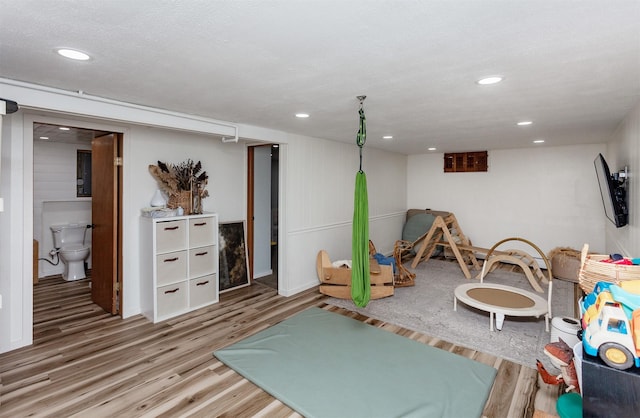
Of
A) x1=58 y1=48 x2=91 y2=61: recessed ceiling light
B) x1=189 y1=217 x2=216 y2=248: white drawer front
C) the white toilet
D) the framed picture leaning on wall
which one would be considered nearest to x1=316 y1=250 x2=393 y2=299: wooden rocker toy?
the framed picture leaning on wall

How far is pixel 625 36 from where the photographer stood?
5.28 ft

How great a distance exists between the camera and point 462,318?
150 inches

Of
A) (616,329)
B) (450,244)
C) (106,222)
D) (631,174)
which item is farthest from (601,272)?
(106,222)

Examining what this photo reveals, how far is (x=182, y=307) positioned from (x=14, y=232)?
1793 millimetres

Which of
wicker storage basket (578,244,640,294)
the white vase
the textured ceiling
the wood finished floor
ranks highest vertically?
the textured ceiling

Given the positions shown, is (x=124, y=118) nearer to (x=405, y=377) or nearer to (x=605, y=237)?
(x=405, y=377)

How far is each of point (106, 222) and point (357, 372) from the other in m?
3.38

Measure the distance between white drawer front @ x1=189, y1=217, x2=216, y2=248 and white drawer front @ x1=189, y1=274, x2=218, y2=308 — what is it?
455 millimetres

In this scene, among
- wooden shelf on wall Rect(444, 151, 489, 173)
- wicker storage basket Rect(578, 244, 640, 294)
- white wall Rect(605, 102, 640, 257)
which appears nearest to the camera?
wicker storage basket Rect(578, 244, 640, 294)

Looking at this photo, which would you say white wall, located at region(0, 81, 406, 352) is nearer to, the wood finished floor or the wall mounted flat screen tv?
the wood finished floor

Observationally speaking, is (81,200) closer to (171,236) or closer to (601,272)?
(171,236)

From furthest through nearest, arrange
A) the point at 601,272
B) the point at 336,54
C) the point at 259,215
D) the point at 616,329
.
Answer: the point at 259,215
the point at 336,54
the point at 601,272
the point at 616,329

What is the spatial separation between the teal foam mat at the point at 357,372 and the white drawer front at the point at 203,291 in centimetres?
116

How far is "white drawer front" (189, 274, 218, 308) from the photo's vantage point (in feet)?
13.2
